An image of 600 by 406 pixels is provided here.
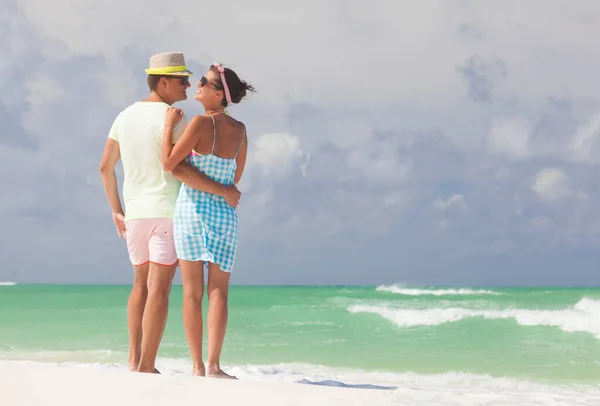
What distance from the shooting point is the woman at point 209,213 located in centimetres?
407

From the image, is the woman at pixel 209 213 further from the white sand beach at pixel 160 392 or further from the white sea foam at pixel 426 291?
the white sea foam at pixel 426 291

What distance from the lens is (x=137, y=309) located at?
4344mm

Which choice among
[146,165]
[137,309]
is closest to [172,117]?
[146,165]

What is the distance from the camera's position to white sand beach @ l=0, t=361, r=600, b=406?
3.35 metres

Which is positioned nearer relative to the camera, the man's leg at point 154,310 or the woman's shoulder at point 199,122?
the woman's shoulder at point 199,122

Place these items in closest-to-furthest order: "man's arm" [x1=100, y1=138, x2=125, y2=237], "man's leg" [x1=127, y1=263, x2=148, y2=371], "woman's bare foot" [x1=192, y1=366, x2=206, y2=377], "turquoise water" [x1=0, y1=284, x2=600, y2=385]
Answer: "woman's bare foot" [x1=192, y1=366, x2=206, y2=377] → "man's leg" [x1=127, y1=263, x2=148, y2=371] → "man's arm" [x1=100, y1=138, x2=125, y2=237] → "turquoise water" [x1=0, y1=284, x2=600, y2=385]

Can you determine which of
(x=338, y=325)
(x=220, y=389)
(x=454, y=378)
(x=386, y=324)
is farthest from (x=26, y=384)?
(x=386, y=324)

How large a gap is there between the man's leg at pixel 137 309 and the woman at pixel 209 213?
28 centimetres

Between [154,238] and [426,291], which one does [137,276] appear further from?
[426,291]

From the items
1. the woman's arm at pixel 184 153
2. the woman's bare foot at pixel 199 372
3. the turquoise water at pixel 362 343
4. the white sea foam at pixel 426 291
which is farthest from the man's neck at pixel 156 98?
the white sea foam at pixel 426 291

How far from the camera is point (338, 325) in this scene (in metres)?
15.0

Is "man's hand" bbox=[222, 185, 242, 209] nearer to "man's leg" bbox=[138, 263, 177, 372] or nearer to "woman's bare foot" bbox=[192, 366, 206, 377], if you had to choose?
"man's leg" bbox=[138, 263, 177, 372]

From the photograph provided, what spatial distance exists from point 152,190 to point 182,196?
17cm

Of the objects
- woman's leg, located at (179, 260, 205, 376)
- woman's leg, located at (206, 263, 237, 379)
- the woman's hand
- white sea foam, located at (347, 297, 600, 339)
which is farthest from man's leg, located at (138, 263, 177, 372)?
white sea foam, located at (347, 297, 600, 339)
